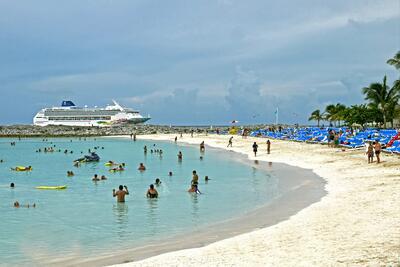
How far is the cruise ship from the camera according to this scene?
445 ft

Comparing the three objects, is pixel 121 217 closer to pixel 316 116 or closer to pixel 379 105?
pixel 379 105

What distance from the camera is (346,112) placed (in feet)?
257

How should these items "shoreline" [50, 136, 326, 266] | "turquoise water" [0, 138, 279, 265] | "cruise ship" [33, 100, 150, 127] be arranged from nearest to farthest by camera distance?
"shoreline" [50, 136, 326, 266], "turquoise water" [0, 138, 279, 265], "cruise ship" [33, 100, 150, 127]

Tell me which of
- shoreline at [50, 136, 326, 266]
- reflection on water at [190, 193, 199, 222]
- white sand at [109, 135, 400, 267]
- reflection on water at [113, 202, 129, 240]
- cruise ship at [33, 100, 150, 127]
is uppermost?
cruise ship at [33, 100, 150, 127]

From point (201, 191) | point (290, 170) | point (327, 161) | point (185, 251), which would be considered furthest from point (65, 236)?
point (327, 161)

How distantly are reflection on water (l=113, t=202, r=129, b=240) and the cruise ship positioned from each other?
11773 cm

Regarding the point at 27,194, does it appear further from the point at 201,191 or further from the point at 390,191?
the point at 390,191

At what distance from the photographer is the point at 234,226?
13.8 meters

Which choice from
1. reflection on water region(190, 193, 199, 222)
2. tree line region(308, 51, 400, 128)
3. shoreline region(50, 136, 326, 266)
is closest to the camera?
shoreline region(50, 136, 326, 266)

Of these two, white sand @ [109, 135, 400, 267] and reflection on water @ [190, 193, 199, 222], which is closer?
white sand @ [109, 135, 400, 267]

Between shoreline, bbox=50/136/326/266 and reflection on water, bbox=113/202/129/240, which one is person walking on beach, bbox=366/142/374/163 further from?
reflection on water, bbox=113/202/129/240

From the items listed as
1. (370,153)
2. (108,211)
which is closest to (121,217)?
(108,211)

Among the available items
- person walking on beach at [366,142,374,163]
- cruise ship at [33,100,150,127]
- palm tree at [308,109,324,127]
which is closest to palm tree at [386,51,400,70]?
person walking on beach at [366,142,374,163]

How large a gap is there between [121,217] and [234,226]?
4539 mm
